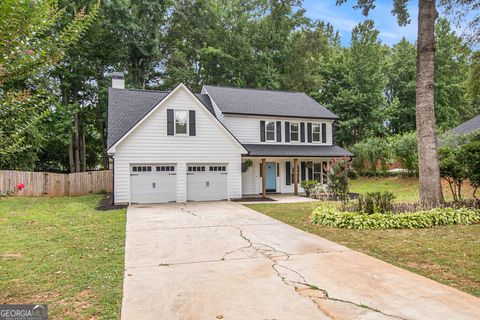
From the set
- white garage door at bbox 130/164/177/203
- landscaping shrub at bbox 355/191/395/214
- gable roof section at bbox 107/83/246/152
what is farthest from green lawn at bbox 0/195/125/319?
landscaping shrub at bbox 355/191/395/214

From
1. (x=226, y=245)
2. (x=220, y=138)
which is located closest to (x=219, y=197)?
(x=220, y=138)

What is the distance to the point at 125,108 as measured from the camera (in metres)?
17.0

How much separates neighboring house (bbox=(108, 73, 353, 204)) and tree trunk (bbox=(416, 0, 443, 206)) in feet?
26.0

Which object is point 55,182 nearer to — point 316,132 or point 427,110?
point 316,132

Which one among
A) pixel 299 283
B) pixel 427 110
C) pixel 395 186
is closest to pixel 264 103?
pixel 395 186

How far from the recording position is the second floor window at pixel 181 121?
50.3ft

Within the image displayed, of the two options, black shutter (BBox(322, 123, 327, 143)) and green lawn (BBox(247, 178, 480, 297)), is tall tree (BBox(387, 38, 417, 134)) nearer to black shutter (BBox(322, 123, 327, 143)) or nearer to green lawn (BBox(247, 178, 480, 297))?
black shutter (BBox(322, 123, 327, 143))

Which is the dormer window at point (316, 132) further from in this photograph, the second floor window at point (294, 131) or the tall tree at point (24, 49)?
the tall tree at point (24, 49)

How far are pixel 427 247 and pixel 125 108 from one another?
1519cm

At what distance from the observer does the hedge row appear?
29.2 ft

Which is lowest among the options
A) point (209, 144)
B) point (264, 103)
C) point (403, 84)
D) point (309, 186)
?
point (309, 186)

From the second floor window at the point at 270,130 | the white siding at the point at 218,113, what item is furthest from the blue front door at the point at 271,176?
the white siding at the point at 218,113

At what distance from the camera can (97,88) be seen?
85.6 ft

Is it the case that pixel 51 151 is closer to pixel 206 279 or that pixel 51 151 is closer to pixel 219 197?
pixel 219 197
